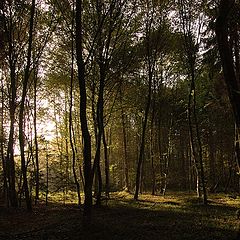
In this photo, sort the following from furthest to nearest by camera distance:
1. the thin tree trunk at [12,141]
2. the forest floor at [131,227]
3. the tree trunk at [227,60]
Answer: the thin tree trunk at [12,141] → the forest floor at [131,227] → the tree trunk at [227,60]

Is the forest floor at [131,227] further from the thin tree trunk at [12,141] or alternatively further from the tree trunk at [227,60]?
the thin tree trunk at [12,141]

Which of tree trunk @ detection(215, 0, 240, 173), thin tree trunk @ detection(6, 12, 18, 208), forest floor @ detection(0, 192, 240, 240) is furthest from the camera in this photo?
thin tree trunk @ detection(6, 12, 18, 208)

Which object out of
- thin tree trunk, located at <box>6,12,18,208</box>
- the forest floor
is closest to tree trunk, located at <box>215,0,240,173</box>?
the forest floor

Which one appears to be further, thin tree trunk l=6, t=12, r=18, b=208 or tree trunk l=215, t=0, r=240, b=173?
thin tree trunk l=6, t=12, r=18, b=208

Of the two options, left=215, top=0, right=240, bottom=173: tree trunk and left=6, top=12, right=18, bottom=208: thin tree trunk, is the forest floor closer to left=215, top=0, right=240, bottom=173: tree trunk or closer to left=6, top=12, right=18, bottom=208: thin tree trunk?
left=215, top=0, right=240, bottom=173: tree trunk

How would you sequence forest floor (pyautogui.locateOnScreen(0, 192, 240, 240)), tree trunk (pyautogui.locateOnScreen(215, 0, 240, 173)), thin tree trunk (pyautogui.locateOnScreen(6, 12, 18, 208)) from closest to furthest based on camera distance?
tree trunk (pyautogui.locateOnScreen(215, 0, 240, 173)) < forest floor (pyautogui.locateOnScreen(0, 192, 240, 240)) < thin tree trunk (pyautogui.locateOnScreen(6, 12, 18, 208))

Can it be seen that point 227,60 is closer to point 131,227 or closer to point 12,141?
point 131,227

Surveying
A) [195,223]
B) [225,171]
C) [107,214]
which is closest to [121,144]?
[225,171]

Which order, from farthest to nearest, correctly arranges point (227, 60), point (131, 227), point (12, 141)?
point (12, 141), point (131, 227), point (227, 60)

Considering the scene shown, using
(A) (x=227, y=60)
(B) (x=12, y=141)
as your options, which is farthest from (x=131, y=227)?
(B) (x=12, y=141)

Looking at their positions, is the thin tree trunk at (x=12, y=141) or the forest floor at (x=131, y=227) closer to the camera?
the forest floor at (x=131, y=227)

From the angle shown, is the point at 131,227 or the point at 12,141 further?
the point at 12,141

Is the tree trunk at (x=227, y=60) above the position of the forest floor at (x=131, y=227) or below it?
above

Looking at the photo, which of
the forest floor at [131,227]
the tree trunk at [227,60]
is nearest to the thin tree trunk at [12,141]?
the forest floor at [131,227]
